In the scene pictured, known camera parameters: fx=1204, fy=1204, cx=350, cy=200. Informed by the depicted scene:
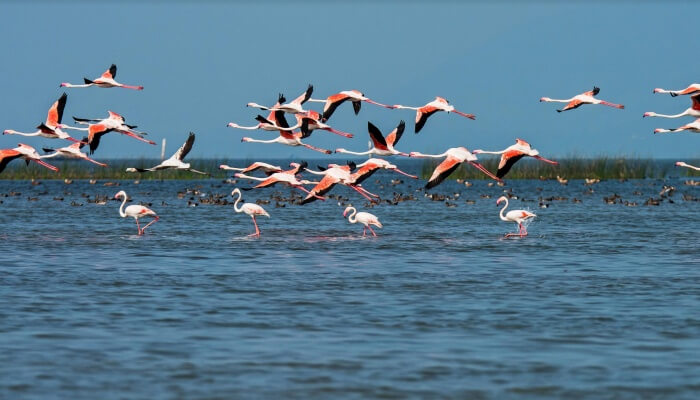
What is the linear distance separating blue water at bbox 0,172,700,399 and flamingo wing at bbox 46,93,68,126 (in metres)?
2.33

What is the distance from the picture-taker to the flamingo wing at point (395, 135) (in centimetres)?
2336

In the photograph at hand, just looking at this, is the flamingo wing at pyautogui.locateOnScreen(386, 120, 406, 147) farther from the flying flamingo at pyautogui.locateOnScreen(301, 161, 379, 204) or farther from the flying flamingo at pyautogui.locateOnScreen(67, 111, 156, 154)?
the flying flamingo at pyautogui.locateOnScreen(67, 111, 156, 154)

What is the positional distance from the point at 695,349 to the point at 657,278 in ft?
18.9

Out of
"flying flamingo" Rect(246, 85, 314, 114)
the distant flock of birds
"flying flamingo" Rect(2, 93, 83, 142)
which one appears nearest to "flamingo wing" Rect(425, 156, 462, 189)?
the distant flock of birds

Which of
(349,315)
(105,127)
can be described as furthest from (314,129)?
(349,315)

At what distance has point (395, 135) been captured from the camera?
23.5m

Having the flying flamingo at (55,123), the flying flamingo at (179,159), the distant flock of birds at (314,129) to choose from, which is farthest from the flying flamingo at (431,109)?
the flying flamingo at (55,123)

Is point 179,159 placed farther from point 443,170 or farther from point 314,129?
point 443,170

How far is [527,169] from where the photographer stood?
62562 mm

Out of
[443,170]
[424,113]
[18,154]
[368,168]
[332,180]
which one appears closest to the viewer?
[443,170]

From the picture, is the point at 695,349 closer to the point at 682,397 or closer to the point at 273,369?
the point at 682,397

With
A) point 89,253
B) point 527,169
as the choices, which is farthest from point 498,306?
point 527,169

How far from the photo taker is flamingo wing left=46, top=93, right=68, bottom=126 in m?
23.9

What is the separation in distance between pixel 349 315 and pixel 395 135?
36.8 feet
